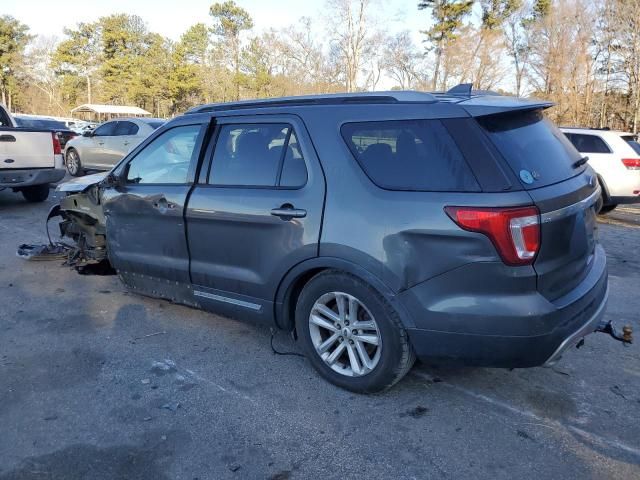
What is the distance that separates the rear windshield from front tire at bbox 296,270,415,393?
3.38 ft

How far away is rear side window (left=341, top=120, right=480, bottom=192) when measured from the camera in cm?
267

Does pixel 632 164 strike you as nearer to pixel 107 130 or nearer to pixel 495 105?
pixel 495 105

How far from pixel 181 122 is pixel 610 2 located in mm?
32861

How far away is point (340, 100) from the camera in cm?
319

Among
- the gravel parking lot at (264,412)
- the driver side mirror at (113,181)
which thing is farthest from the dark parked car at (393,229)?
the driver side mirror at (113,181)

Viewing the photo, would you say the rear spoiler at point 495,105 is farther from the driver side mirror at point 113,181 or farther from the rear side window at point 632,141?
the rear side window at point 632,141

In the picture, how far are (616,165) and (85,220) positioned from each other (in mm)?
9180

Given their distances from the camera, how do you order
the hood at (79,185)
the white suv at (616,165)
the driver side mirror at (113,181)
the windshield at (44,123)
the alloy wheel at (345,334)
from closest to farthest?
the alloy wheel at (345,334), the driver side mirror at (113,181), the hood at (79,185), the white suv at (616,165), the windshield at (44,123)

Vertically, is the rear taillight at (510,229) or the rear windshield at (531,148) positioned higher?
the rear windshield at (531,148)

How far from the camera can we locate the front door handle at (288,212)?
312 centimetres

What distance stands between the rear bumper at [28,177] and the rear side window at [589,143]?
982cm

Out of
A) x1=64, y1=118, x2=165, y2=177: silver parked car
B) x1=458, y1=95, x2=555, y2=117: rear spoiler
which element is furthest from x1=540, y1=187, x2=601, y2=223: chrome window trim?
x1=64, y1=118, x2=165, y2=177: silver parked car

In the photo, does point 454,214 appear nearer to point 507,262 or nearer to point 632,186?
point 507,262

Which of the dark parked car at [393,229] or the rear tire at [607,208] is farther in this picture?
the rear tire at [607,208]
